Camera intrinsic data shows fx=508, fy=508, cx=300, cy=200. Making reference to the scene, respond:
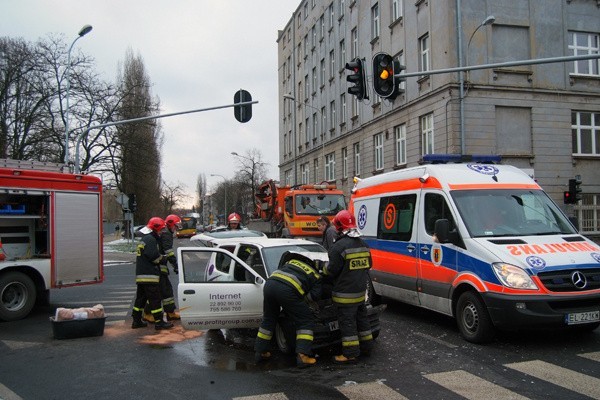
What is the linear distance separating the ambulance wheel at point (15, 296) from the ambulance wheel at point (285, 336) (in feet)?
17.7

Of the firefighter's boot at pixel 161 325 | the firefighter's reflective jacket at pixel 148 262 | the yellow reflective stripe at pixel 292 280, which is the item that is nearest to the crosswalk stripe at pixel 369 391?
the yellow reflective stripe at pixel 292 280

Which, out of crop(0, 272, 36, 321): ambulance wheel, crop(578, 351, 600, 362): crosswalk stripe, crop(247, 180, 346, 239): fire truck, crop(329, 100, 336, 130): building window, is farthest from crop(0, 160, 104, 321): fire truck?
crop(329, 100, 336, 130): building window

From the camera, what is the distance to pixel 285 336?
20.8ft

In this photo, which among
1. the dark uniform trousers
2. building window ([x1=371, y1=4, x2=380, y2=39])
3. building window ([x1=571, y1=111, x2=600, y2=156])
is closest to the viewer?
the dark uniform trousers

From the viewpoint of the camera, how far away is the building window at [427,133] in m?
24.0

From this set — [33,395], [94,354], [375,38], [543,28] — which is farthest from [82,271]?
[375,38]

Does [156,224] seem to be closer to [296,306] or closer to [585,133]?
[296,306]

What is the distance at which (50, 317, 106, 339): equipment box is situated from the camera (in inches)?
300

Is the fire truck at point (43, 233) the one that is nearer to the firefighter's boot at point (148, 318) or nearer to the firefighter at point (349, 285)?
the firefighter's boot at point (148, 318)

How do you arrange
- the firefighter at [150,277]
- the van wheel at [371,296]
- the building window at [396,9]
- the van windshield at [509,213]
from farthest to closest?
the building window at [396,9], the van wheel at [371,296], the firefighter at [150,277], the van windshield at [509,213]

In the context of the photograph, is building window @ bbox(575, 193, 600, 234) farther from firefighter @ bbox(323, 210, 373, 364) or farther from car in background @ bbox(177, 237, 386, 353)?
firefighter @ bbox(323, 210, 373, 364)

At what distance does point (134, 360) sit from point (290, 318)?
7.05ft

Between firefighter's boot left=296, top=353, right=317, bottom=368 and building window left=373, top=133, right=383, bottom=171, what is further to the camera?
building window left=373, top=133, right=383, bottom=171

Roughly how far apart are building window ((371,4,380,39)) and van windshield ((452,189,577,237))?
24785mm
